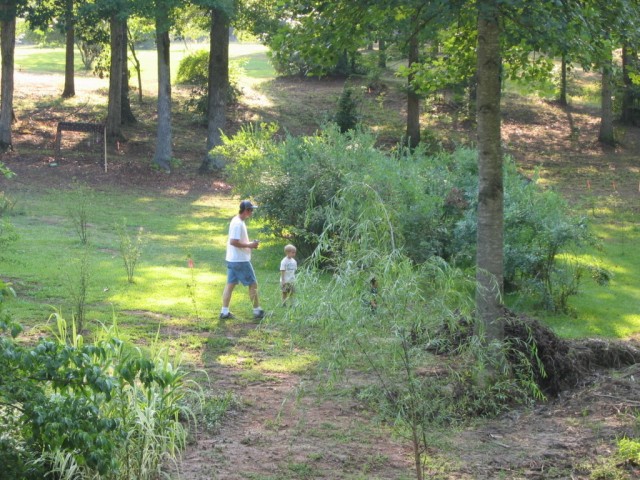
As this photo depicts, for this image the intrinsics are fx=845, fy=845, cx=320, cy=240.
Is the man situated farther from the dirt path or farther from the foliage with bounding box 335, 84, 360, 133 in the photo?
the foliage with bounding box 335, 84, 360, 133

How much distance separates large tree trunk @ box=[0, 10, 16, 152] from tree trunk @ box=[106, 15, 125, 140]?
3.46 m

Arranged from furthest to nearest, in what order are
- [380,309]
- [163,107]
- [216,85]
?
[216,85]
[163,107]
[380,309]

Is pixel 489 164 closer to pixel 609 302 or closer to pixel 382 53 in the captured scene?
pixel 609 302

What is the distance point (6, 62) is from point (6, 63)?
5 centimetres

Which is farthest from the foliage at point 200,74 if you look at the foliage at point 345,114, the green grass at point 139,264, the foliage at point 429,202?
the foliage at point 429,202

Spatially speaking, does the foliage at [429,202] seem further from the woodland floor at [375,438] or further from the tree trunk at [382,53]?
the tree trunk at [382,53]

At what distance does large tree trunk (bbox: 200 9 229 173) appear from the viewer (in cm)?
2880

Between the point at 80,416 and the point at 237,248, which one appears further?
the point at 237,248

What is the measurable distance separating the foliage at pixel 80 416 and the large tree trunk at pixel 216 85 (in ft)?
74.9

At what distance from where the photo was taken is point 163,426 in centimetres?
662

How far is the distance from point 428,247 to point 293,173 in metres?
3.95

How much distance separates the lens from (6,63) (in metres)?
27.0

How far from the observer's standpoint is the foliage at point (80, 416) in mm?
5336

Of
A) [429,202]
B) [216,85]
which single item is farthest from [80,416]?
Result: [216,85]
